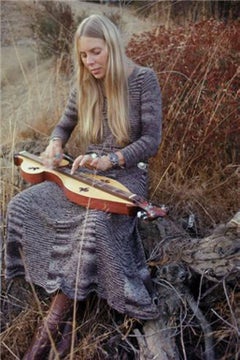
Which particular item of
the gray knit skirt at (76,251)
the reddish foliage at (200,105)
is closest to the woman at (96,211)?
the gray knit skirt at (76,251)

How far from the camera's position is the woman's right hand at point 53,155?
2.50 m

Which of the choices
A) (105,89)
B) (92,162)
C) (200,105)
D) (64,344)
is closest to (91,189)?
(92,162)

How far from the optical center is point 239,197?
289 centimetres

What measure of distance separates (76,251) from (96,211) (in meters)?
0.17

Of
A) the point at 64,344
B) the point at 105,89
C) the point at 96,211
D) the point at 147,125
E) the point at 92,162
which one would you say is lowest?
the point at 64,344

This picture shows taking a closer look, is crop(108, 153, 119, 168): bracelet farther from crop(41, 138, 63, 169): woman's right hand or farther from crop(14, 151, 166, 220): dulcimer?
crop(41, 138, 63, 169): woman's right hand

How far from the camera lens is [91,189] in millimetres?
2283

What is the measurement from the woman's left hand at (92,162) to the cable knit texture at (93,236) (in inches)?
3.6

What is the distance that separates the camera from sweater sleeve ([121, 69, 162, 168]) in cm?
240

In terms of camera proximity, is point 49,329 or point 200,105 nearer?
point 49,329

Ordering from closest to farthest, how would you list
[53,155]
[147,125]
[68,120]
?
[147,125], [53,155], [68,120]

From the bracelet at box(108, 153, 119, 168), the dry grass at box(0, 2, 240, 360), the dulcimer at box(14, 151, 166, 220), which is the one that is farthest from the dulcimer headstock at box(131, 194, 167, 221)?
the dry grass at box(0, 2, 240, 360)

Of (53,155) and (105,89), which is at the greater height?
(105,89)

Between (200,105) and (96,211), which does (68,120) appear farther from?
(200,105)
